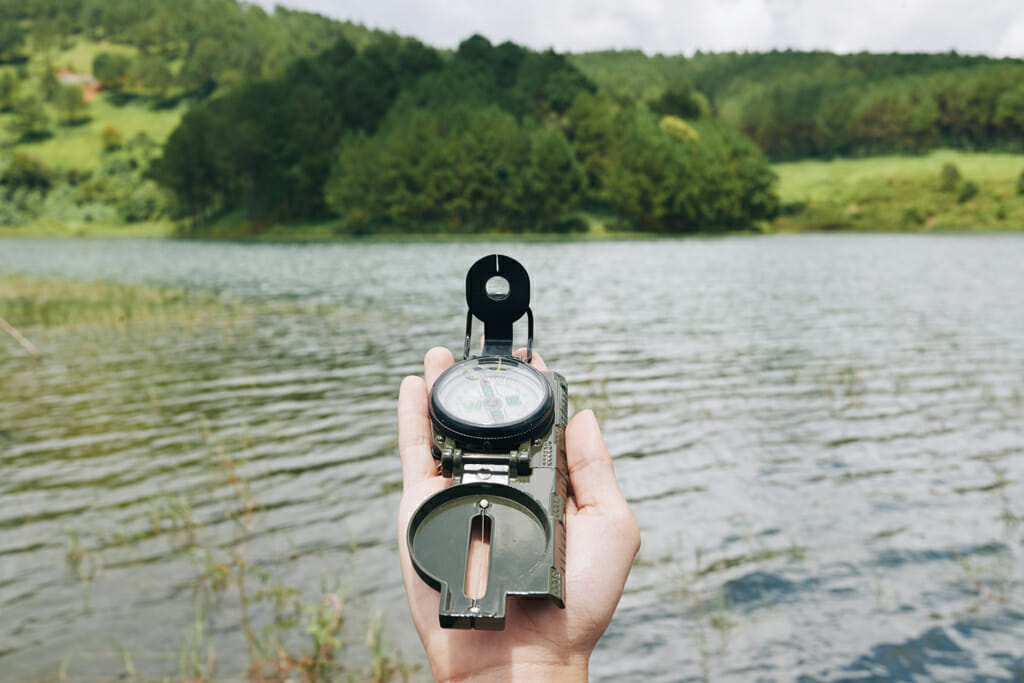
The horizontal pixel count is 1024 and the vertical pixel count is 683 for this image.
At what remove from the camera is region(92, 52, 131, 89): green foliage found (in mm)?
152750

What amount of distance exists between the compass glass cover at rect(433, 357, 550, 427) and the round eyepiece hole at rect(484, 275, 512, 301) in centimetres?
24

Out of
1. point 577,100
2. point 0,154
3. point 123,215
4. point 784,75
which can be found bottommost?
point 123,215

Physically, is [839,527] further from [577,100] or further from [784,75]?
[784,75]

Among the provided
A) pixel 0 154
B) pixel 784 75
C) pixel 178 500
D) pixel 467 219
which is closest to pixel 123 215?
pixel 0 154

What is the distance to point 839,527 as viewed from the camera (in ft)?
26.1

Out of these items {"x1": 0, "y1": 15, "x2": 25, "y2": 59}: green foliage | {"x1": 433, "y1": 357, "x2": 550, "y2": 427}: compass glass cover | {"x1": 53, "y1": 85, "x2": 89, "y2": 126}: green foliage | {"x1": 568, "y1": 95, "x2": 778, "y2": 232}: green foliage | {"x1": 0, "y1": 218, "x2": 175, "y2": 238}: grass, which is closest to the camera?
{"x1": 433, "y1": 357, "x2": 550, "y2": 427}: compass glass cover

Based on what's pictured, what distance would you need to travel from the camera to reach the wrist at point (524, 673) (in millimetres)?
2188

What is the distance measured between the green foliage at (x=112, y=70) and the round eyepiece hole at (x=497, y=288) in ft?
585

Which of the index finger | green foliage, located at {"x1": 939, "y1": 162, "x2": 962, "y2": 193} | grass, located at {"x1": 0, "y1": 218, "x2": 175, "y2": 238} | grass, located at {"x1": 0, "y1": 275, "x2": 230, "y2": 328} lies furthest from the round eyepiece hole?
grass, located at {"x1": 0, "y1": 218, "x2": 175, "y2": 238}

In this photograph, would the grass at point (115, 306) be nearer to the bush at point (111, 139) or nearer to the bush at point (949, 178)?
the bush at point (949, 178)

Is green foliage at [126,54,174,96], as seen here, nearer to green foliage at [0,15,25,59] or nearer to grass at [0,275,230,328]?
green foliage at [0,15,25,59]

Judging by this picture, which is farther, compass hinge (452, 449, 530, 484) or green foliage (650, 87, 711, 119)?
green foliage (650, 87, 711, 119)

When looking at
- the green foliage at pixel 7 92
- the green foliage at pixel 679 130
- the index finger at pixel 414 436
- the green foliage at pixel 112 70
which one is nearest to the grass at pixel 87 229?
the green foliage at pixel 7 92

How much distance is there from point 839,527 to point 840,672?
261cm
